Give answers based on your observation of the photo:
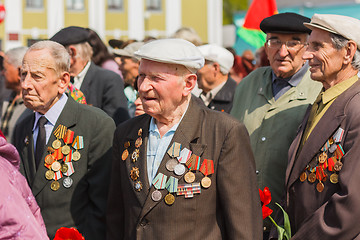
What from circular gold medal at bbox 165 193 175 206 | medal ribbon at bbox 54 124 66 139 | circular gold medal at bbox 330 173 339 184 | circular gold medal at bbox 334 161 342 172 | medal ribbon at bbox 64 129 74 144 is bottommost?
circular gold medal at bbox 165 193 175 206

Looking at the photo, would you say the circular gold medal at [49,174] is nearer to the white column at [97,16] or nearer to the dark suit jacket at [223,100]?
the dark suit jacket at [223,100]

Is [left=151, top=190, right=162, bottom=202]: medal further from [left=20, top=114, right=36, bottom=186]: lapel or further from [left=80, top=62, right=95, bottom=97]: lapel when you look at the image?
[left=80, top=62, right=95, bottom=97]: lapel

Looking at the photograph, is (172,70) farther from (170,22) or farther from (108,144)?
(170,22)

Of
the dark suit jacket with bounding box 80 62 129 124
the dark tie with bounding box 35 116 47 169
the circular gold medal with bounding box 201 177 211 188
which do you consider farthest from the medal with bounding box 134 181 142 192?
the dark suit jacket with bounding box 80 62 129 124

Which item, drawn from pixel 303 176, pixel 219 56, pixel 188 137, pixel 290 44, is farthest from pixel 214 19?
pixel 188 137

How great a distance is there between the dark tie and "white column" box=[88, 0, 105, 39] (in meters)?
29.8

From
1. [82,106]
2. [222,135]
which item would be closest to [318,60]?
[222,135]

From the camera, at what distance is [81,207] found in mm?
4426

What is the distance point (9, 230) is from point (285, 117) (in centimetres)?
227

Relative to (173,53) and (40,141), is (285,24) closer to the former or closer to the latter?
Result: (173,53)

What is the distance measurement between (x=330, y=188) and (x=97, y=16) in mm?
31022

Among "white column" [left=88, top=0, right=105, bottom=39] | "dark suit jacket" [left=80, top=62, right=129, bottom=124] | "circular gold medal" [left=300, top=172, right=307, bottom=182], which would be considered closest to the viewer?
"circular gold medal" [left=300, top=172, right=307, bottom=182]

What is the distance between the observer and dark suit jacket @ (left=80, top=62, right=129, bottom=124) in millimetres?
6113

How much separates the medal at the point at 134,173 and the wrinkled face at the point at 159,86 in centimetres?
33
